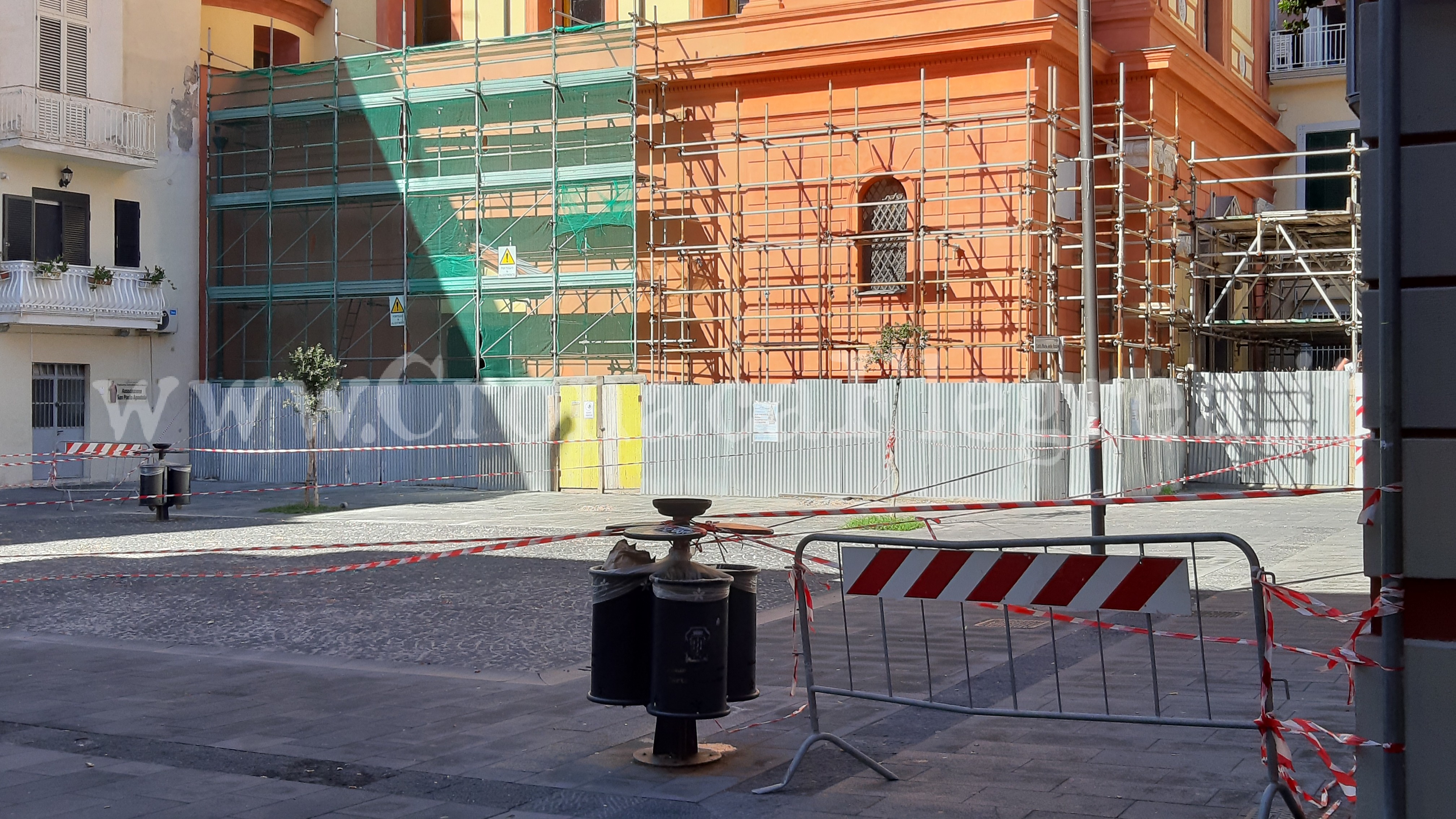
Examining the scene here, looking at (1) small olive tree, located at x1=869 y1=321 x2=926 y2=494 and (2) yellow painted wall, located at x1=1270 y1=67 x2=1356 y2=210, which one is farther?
(2) yellow painted wall, located at x1=1270 y1=67 x2=1356 y2=210

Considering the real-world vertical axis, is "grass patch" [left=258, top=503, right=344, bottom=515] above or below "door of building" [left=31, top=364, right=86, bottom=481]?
below

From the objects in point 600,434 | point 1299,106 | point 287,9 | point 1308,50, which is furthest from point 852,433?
point 1308,50

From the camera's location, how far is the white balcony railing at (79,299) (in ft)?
94.1

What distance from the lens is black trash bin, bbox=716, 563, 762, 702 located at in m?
6.93

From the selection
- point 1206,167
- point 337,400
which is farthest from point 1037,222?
point 337,400

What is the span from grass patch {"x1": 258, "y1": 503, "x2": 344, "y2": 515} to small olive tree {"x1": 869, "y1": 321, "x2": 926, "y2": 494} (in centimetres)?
904

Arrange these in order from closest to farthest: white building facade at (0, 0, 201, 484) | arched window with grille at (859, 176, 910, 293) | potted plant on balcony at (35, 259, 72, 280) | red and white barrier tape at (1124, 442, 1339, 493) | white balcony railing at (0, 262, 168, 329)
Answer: red and white barrier tape at (1124, 442, 1339, 493), arched window with grille at (859, 176, 910, 293), white balcony railing at (0, 262, 168, 329), potted plant on balcony at (35, 259, 72, 280), white building facade at (0, 0, 201, 484)

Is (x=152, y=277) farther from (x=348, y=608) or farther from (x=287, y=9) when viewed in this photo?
(x=348, y=608)

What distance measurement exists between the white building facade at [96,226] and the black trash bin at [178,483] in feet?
21.7

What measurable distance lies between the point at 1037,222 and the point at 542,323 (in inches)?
403

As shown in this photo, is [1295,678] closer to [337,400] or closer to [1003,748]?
[1003,748]

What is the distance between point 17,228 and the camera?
2930 cm

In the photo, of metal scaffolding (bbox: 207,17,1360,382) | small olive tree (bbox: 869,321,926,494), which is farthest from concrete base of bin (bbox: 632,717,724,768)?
metal scaffolding (bbox: 207,17,1360,382)

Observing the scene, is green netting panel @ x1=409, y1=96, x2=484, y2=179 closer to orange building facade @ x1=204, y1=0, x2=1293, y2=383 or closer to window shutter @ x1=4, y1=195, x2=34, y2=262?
orange building facade @ x1=204, y1=0, x2=1293, y2=383
